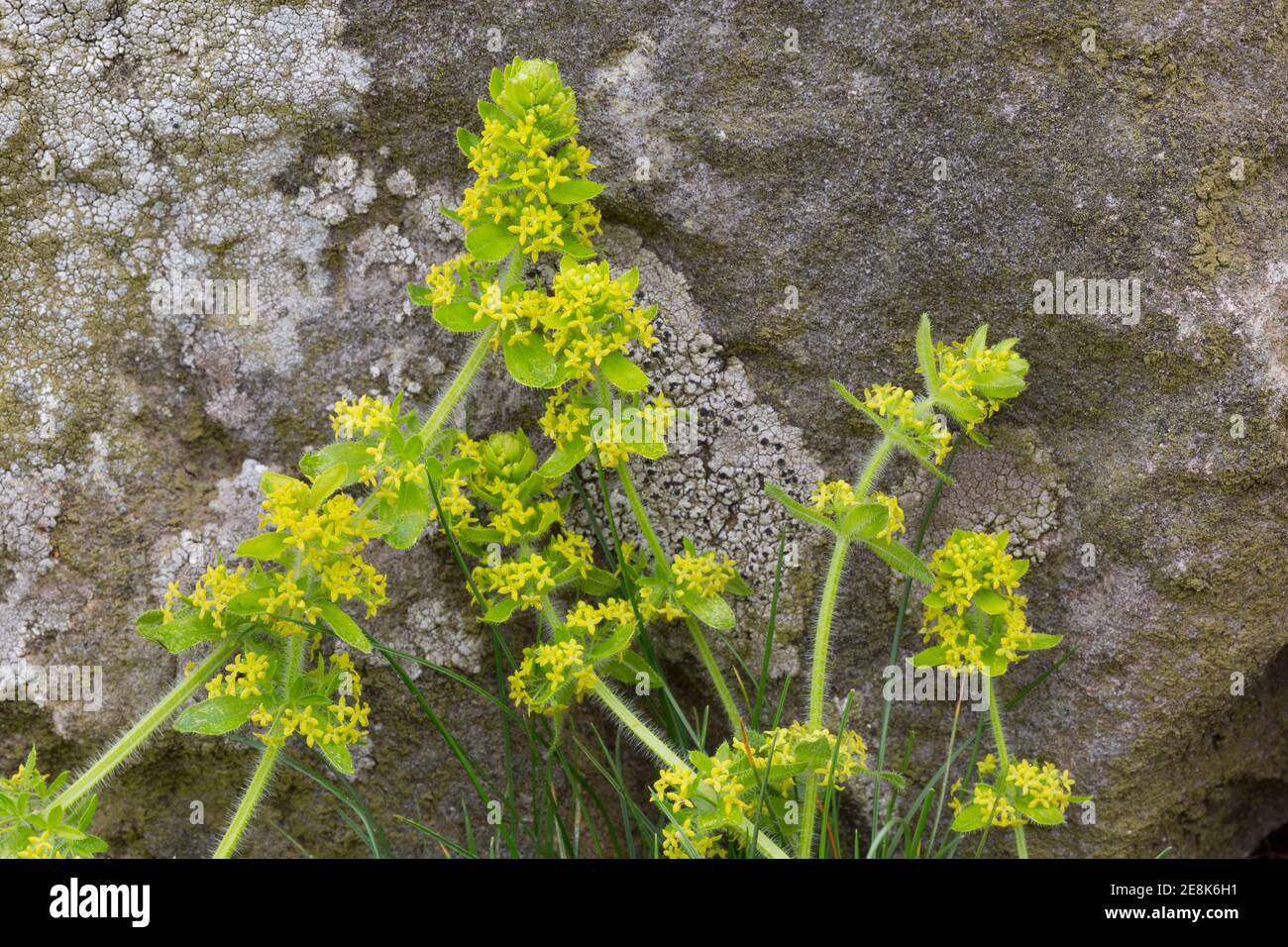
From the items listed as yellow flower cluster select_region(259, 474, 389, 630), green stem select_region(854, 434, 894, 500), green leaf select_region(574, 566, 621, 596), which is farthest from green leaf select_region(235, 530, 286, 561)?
green stem select_region(854, 434, 894, 500)

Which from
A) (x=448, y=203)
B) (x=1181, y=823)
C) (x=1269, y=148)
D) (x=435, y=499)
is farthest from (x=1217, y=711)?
(x=448, y=203)

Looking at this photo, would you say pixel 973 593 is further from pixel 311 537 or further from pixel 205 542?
pixel 205 542

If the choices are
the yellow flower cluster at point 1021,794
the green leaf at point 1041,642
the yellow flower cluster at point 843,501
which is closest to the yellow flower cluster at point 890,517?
the yellow flower cluster at point 843,501

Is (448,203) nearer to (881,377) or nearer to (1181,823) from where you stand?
(881,377)

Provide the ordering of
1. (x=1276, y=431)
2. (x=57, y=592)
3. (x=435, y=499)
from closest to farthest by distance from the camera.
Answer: (x=435, y=499) < (x=1276, y=431) < (x=57, y=592)

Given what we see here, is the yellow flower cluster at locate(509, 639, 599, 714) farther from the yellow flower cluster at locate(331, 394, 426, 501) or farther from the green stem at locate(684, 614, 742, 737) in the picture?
the yellow flower cluster at locate(331, 394, 426, 501)

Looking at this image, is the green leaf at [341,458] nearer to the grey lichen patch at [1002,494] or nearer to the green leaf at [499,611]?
the green leaf at [499,611]
